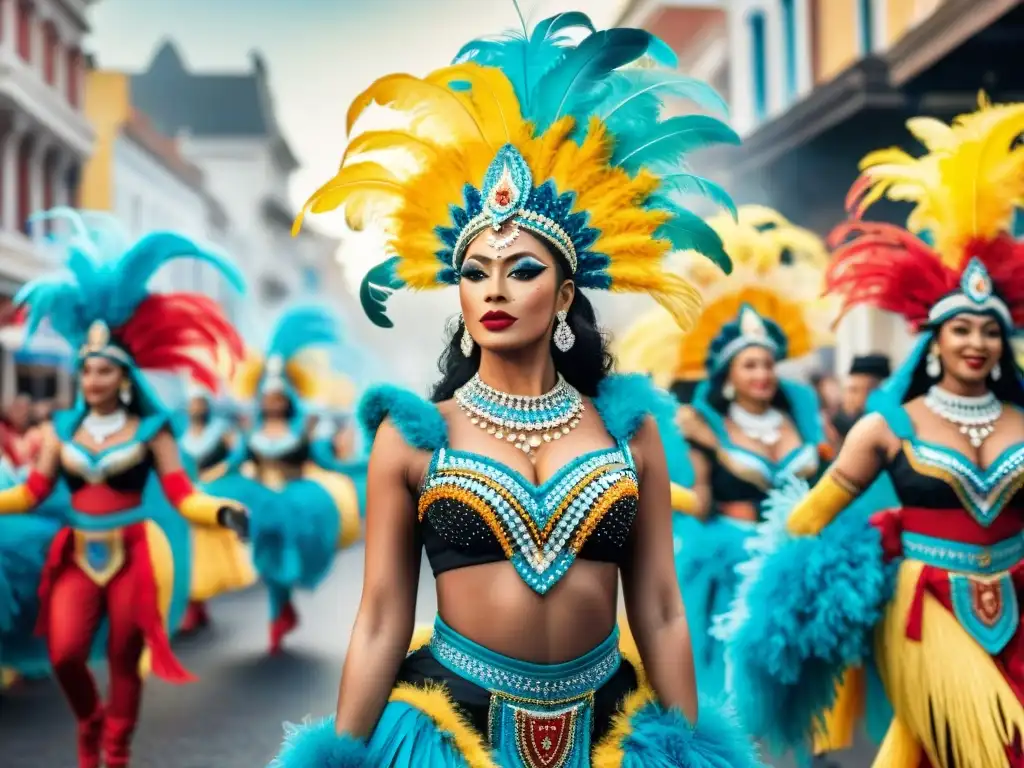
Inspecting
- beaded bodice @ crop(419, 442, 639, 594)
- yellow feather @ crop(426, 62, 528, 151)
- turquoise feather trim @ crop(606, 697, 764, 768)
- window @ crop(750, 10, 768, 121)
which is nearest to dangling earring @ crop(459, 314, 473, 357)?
beaded bodice @ crop(419, 442, 639, 594)

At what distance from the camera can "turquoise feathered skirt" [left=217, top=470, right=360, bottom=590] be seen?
10.7 metres

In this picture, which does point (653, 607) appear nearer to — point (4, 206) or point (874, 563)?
point (874, 563)

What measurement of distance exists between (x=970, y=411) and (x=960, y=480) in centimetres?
31

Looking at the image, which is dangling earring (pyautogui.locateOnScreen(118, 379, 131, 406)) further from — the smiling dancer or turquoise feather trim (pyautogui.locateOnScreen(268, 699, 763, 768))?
turquoise feather trim (pyautogui.locateOnScreen(268, 699, 763, 768))

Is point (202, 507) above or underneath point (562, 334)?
underneath

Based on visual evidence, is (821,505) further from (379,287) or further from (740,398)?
(740,398)

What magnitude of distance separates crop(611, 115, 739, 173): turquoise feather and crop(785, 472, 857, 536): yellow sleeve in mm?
2055

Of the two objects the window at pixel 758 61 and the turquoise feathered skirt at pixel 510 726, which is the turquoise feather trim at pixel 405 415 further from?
the window at pixel 758 61

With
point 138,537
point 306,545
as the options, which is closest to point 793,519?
point 138,537

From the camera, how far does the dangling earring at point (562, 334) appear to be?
3742 millimetres

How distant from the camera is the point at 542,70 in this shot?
371cm

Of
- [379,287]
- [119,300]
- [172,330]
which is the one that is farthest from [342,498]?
[379,287]

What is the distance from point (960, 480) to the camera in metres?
5.04

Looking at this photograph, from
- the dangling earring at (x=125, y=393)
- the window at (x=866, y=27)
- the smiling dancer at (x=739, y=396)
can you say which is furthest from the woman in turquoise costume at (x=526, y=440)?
the window at (x=866, y=27)
